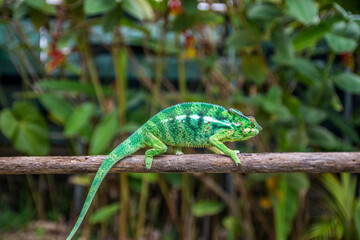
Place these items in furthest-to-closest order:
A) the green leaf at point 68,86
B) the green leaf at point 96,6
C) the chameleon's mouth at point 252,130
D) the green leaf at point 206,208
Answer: the green leaf at point 206,208, the green leaf at point 68,86, the green leaf at point 96,6, the chameleon's mouth at point 252,130

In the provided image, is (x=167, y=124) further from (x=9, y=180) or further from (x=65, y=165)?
(x=9, y=180)

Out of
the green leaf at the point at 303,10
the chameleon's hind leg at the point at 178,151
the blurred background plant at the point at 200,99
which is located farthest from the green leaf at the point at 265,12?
the chameleon's hind leg at the point at 178,151

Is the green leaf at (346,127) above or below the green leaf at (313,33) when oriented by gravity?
below

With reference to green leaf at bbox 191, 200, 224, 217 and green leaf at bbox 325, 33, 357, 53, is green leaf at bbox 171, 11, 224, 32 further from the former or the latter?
green leaf at bbox 191, 200, 224, 217

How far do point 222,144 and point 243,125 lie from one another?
68 millimetres

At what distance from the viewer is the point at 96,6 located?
134cm

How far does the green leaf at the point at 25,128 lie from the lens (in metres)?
1.82

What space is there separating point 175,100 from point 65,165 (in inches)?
48.4

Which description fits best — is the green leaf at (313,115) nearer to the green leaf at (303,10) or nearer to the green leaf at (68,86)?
the green leaf at (303,10)

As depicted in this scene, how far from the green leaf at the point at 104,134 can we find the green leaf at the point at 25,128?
330 mm

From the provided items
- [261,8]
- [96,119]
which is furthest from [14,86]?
[261,8]

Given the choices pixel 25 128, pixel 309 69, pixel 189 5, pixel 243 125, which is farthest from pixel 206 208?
pixel 243 125

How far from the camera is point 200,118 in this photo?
914mm

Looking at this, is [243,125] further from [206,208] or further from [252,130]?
[206,208]
